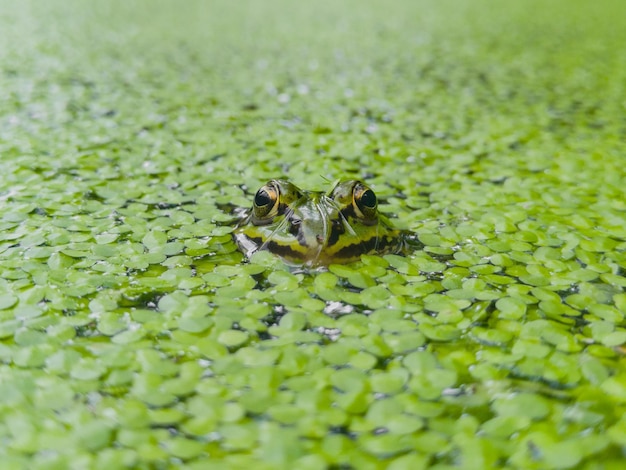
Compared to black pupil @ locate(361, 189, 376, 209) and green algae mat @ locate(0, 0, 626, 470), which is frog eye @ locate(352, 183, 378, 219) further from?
green algae mat @ locate(0, 0, 626, 470)

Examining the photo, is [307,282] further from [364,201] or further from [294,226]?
[364,201]

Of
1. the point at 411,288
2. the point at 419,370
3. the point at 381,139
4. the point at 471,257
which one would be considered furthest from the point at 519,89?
the point at 419,370

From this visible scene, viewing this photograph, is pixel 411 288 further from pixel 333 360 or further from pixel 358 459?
pixel 358 459

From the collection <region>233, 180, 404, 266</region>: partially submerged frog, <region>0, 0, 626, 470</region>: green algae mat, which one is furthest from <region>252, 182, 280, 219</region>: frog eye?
<region>0, 0, 626, 470</region>: green algae mat

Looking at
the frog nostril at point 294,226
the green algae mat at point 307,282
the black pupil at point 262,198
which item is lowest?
the green algae mat at point 307,282

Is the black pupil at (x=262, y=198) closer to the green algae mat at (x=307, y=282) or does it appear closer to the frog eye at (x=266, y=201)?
the frog eye at (x=266, y=201)

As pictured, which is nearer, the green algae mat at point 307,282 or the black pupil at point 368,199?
the green algae mat at point 307,282

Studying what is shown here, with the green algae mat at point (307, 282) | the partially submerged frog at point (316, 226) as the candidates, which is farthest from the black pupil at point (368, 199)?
the green algae mat at point (307, 282)

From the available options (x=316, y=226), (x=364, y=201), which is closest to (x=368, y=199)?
(x=364, y=201)
